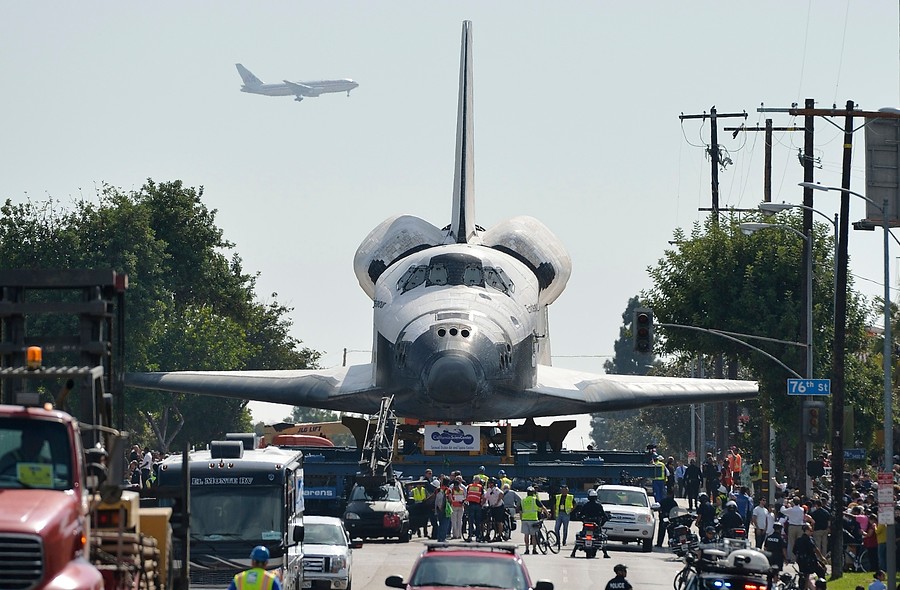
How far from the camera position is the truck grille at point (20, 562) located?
11.3 meters

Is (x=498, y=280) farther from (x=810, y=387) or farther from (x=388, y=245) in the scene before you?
(x=810, y=387)

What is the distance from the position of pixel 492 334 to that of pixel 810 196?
8.57 metres

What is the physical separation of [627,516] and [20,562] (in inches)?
1019

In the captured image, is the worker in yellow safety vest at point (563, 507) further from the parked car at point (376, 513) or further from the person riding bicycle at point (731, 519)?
the person riding bicycle at point (731, 519)

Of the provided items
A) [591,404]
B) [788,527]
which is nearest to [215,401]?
[591,404]

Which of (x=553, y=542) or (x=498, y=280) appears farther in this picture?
(x=498, y=280)

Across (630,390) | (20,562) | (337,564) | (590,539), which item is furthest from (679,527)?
(20,562)

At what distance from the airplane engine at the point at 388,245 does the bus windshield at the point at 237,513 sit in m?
27.6

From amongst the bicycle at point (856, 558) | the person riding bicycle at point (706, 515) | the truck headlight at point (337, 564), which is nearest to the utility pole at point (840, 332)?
the bicycle at point (856, 558)

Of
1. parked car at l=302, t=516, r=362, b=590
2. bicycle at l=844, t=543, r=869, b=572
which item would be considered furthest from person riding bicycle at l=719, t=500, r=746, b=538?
parked car at l=302, t=516, r=362, b=590

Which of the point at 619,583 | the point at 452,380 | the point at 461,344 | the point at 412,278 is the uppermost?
the point at 412,278

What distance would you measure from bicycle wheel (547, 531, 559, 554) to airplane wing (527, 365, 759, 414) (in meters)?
8.48

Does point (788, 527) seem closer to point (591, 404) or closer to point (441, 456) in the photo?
point (441, 456)

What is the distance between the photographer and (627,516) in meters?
36.2
